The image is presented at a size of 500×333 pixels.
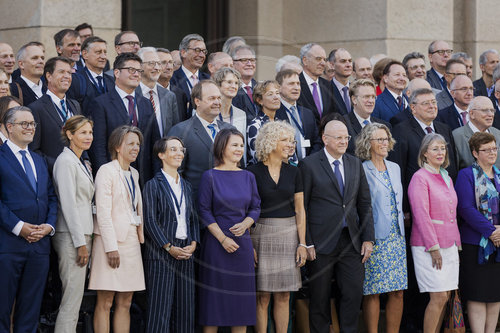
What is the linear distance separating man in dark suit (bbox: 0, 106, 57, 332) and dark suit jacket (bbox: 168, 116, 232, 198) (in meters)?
1.37

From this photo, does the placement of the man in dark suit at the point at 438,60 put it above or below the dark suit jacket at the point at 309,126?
above

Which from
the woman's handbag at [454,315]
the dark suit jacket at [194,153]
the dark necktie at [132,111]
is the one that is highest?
the dark necktie at [132,111]

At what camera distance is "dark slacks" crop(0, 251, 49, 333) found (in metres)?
7.07

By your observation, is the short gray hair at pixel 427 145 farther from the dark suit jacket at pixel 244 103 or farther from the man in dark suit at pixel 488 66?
the man in dark suit at pixel 488 66

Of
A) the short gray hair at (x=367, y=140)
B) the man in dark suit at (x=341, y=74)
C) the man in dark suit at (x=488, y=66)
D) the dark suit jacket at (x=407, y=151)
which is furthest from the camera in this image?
the man in dark suit at (x=488, y=66)

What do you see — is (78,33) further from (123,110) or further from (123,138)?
(123,138)

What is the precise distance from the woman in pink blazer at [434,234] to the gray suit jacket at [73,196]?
3.08m

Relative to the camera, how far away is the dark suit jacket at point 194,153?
8117 mm

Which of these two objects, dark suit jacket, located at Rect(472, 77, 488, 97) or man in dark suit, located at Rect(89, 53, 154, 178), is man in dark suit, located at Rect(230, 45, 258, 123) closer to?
man in dark suit, located at Rect(89, 53, 154, 178)

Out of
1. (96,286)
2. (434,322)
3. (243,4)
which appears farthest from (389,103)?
(243,4)

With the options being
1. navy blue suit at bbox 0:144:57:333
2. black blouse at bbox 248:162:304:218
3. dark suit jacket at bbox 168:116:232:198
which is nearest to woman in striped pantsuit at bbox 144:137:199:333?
dark suit jacket at bbox 168:116:232:198

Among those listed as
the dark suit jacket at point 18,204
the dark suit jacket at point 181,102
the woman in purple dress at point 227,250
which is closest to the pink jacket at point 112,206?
the dark suit jacket at point 18,204

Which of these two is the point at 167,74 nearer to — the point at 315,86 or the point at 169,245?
the point at 315,86

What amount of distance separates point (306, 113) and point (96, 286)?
2.77 m
